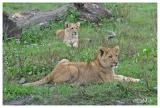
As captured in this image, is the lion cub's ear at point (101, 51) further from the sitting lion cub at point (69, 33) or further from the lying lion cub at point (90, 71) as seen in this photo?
the sitting lion cub at point (69, 33)

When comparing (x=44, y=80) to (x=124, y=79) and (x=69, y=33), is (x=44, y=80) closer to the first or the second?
(x=124, y=79)

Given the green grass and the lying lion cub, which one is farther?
the lying lion cub

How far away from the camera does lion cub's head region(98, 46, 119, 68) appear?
13688 millimetres

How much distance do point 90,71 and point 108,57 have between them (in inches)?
17.0

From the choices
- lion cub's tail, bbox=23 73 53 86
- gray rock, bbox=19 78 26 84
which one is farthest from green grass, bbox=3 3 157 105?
lion cub's tail, bbox=23 73 53 86

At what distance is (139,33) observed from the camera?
1822cm

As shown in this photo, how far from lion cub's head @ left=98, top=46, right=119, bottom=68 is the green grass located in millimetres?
431

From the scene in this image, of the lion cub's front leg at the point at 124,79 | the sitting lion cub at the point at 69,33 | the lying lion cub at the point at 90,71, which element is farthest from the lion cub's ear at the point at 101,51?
the sitting lion cub at the point at 69,33

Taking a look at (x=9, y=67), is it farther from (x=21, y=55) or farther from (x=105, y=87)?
(x=105, y=87)

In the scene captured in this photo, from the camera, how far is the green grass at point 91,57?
12.5 m

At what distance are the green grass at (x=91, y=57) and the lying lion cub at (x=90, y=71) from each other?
1.12 feet

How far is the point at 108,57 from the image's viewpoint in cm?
1375

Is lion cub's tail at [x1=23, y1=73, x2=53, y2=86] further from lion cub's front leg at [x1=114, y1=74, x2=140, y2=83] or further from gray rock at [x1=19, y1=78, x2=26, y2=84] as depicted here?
lion cub's front leg at [x1=114, y1=74, x2=140, y2=83]

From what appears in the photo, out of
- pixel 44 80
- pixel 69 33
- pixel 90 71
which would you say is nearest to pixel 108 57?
pixel 90 71
